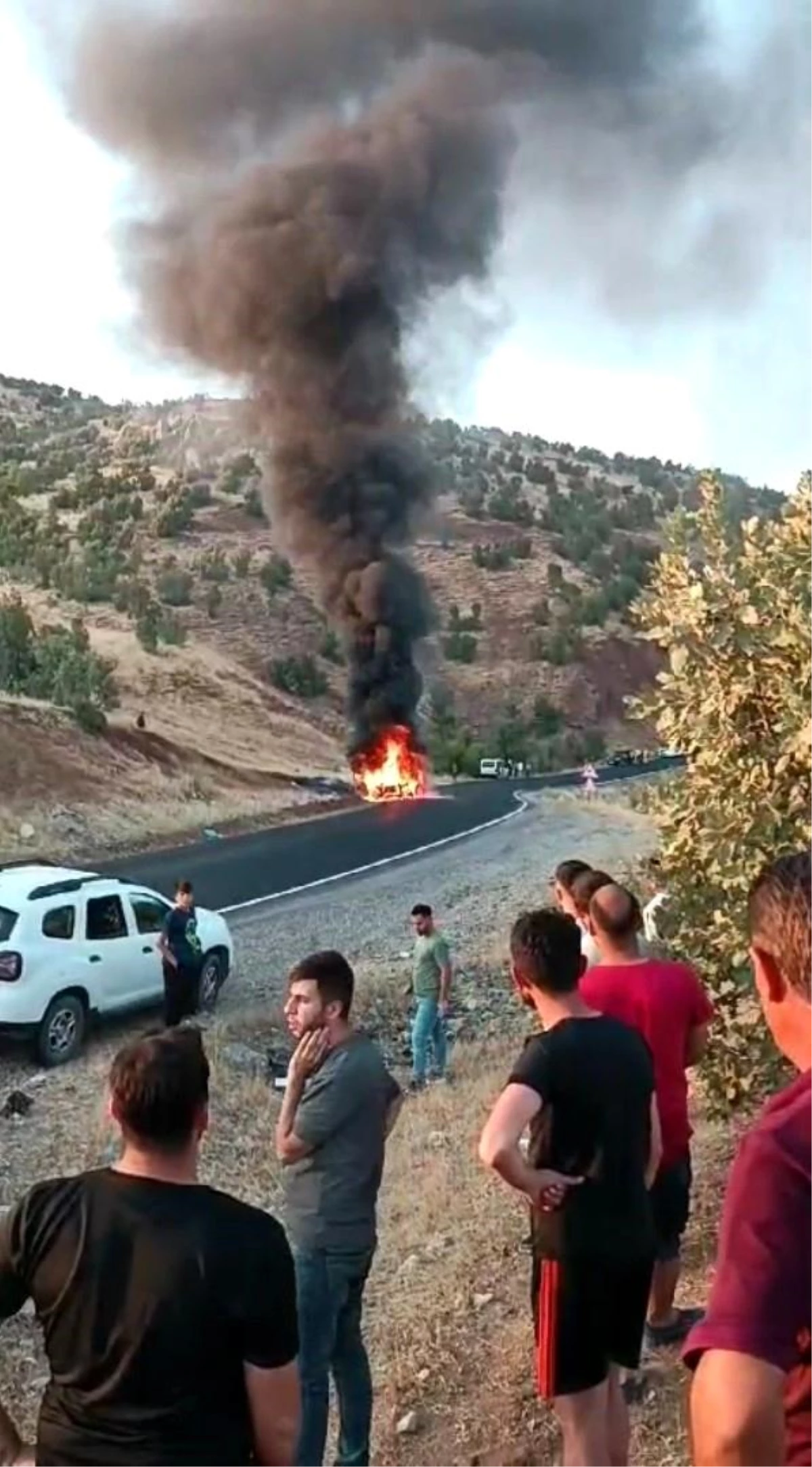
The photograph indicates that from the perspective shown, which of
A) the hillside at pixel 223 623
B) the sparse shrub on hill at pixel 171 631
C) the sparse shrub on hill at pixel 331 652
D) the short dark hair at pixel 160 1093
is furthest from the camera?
the sparse shrub on hill at pixel 331 652

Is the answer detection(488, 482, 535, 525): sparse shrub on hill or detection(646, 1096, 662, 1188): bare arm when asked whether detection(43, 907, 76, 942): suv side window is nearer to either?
detection(646, 1096, 662, 1188): bare arm

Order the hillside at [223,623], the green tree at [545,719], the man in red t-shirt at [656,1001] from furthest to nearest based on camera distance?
1. the green tree at [545,719]
2. the hillside at [223,623]
3. the man in red t-shirt at [656,1001]

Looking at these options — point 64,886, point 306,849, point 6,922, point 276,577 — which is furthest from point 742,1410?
point 276,577

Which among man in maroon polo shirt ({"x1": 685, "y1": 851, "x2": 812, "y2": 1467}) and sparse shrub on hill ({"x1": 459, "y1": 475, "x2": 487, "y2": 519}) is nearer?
man in maroon polo shirt ({"x1": 685, "y1": 851, "x2": 812, "y2": 1467})

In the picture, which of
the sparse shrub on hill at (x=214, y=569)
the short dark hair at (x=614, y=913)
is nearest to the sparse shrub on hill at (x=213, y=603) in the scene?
the sparse shrub on hill at (x=214, y=569)

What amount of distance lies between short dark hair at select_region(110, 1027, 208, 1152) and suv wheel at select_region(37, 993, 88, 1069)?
7863mm

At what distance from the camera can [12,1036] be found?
9867 millimetres

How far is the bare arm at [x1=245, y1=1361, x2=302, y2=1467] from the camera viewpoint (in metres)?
2.38

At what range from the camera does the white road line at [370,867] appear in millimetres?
17969

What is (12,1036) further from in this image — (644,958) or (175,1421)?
(175,1421)

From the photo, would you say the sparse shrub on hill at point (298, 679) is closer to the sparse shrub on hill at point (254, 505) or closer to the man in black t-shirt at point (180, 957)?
the sparse shrub on hill at point (254, 505)

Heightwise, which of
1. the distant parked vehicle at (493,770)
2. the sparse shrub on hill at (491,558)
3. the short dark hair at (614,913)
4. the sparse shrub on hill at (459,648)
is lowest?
the short dark hair at (614,913)

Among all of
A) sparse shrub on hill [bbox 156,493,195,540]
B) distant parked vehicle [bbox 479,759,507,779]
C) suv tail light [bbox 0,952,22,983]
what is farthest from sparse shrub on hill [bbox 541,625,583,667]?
suv tail light [bbox 0,952,22,983]

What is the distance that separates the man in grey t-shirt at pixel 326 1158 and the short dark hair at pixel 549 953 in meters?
0.58
